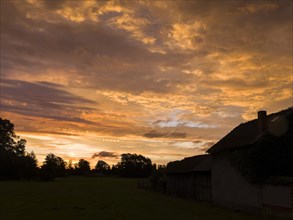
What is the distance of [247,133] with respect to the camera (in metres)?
32.1

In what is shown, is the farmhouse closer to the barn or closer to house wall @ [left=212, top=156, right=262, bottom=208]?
house wall @ [left=212, top=156, right=262, bottom=208]

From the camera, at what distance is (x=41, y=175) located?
112312 mm

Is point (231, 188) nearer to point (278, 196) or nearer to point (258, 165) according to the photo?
point (258, 165)

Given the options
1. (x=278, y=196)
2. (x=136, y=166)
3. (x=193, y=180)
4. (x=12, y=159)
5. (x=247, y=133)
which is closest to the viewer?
(x=278, y=196)

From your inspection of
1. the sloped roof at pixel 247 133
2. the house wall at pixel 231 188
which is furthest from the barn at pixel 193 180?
the sloped roof at pixel 247 133

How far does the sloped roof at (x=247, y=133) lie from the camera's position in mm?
28297

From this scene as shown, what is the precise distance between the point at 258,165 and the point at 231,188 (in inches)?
235

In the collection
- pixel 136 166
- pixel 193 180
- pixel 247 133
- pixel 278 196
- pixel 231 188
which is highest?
pixel 136 166

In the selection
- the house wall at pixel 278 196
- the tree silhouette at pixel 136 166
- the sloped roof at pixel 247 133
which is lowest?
the house wall at pixel 278 196

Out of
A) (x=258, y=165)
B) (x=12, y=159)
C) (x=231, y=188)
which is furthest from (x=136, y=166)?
(x=258, y=165)

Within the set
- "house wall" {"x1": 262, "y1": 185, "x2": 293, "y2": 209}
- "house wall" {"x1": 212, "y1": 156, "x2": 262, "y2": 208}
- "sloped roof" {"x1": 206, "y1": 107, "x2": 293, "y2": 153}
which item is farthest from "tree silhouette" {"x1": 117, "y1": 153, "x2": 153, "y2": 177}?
"house wall" {"x1": 262, "y1": 185, "x2": 293, "y2": 209}

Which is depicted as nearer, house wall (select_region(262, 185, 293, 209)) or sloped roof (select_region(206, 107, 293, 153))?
house wall (select_region(262, 185, 293, 209))

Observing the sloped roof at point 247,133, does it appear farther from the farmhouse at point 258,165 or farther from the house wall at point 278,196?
the house wall at point 278,196

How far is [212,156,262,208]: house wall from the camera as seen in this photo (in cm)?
2788
